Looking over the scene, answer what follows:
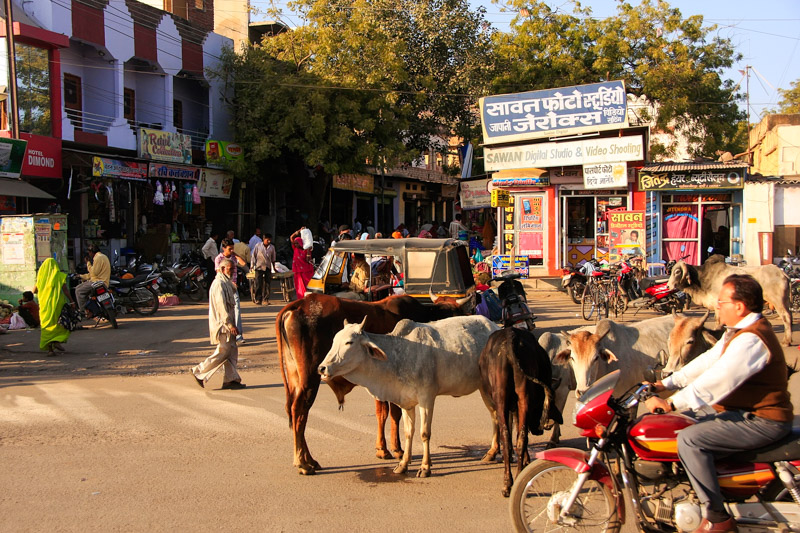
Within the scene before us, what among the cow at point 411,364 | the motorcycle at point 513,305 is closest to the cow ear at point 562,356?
the cow at point 411,364

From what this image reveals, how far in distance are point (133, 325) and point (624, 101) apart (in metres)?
13.6

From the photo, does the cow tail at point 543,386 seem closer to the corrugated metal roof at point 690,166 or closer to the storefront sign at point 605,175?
the storefront sign at point 605,175

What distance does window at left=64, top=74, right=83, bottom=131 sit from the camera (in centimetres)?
2036

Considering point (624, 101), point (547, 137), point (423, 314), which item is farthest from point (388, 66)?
point (423, 314)

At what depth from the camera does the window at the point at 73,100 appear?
66.8 feet

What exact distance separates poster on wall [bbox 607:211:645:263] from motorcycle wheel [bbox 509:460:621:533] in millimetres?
15851

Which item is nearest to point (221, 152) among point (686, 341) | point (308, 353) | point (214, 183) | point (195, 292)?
point (214, 183)

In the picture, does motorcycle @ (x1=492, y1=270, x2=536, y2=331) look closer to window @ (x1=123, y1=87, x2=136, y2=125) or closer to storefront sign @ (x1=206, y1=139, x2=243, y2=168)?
storefront sign @ (x1=206, y1=139, x2=243, y2=168)

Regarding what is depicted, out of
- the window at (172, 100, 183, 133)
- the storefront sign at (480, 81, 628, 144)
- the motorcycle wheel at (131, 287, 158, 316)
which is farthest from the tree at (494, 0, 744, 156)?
the motorcycle wheel at (131, 287, 158, 316)

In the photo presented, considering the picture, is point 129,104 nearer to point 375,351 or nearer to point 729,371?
point 375,351

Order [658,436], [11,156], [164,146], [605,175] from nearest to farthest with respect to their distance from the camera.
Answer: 1. [658,436]
2. [11,156]
3. [605,175]
4. [164,146]

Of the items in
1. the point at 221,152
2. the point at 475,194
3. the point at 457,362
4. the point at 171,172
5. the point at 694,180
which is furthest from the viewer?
the point at 475,194

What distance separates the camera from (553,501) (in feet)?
13.8

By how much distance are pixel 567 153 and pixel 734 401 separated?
16165 millimetres
